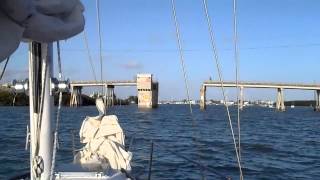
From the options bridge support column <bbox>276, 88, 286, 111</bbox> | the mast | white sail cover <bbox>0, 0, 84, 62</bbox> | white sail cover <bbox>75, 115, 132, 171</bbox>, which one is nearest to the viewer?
white sail cover <bbox>0, 0, 84, 62</bbox>

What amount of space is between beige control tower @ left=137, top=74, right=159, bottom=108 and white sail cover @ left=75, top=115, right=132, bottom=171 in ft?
442

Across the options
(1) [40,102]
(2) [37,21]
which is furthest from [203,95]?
(2) [37,21]

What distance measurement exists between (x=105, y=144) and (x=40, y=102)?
190 cm

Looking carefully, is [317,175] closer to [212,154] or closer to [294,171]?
[294,171]

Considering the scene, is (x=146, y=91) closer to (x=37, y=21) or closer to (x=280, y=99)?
(x=280, y=99)

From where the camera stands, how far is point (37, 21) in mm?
2600

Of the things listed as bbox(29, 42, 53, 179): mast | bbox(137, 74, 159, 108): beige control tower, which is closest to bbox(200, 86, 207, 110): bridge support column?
bbox(137, 74, 159, 108): beige control tower

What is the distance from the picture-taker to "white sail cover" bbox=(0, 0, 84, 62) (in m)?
2.43

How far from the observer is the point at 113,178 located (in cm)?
570

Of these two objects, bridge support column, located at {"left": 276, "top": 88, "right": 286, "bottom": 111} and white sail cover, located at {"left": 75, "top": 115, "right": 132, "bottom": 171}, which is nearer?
white sail cover, located at {"left": 75, "top": 115, "right": 132, "bottom": 171}

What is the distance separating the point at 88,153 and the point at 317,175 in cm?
1214

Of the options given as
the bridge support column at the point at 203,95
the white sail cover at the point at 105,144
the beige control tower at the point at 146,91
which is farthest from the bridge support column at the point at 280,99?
the white sail cover at the point at 105,144

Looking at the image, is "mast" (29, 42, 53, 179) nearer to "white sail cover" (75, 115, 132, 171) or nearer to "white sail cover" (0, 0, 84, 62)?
"white sail cover" (75, 115, 132, 171)

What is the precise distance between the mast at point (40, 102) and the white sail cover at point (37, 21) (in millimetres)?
1887
